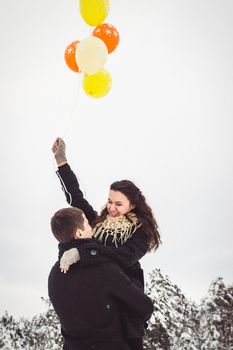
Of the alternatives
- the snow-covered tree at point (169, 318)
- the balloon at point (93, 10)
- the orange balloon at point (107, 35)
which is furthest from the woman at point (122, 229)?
the snow-covered tree at point (169, 318)

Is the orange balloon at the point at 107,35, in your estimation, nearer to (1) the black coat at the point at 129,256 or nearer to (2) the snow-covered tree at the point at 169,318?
(1) the black coat at the point at 129,256

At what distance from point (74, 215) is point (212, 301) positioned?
18.7 meters

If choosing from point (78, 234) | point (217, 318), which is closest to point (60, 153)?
point (78, 234)

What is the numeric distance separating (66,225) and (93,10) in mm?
2285

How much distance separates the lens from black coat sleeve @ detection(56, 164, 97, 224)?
272cm

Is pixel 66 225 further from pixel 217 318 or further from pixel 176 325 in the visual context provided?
pixel 176 325

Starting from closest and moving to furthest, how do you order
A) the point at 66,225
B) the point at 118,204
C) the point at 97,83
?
the point at 66,225
the point at 118,204
the point at 97,83

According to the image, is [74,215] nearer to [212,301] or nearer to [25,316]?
[212,301]

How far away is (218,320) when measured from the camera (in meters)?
18.0

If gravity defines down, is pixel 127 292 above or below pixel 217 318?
below

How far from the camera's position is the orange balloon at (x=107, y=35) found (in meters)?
3.52

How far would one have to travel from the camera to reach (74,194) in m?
2.73

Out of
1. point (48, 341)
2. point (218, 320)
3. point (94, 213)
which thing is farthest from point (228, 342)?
point (94, 213)

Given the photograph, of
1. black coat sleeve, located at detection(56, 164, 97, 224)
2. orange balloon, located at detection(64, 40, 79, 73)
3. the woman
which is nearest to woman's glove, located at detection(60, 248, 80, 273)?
the woman
